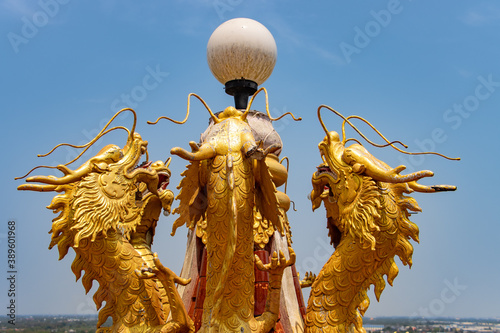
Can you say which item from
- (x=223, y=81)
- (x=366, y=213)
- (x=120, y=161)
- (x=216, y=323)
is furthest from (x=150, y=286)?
(x=223, y=81)

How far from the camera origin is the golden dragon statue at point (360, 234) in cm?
623

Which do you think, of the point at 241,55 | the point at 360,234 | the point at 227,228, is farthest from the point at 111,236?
the point at 241,55

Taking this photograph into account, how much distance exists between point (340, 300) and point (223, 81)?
357 centimetres

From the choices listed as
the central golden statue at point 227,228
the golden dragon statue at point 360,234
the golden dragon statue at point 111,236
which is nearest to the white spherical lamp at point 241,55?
the central golden statue at point 227,228

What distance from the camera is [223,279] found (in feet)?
18.9

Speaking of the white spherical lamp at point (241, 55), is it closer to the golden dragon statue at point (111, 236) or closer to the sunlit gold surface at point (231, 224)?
the golden dragon statue at point (111, 236)

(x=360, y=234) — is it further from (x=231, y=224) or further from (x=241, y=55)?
(x=241, y=55)

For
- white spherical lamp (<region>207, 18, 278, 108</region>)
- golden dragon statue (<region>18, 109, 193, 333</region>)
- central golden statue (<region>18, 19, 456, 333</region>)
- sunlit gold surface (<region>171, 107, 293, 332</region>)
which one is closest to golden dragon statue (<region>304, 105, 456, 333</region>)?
central golden statue (<region>18, 19, 456, 333</region>)

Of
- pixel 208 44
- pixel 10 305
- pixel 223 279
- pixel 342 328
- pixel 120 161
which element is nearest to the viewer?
pixel 223 279

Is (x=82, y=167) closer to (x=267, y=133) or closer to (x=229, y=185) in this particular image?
(x=229, y=185)

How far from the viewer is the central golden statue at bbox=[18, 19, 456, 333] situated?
5891 mm

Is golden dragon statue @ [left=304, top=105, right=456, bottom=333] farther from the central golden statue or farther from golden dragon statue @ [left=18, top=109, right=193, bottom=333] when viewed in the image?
golden dragon statue @ [left=18, top=109, right=193, bottom=333]

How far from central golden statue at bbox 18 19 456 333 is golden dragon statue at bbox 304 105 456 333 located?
12 millimetres

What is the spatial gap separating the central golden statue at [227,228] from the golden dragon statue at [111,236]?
0.01m
